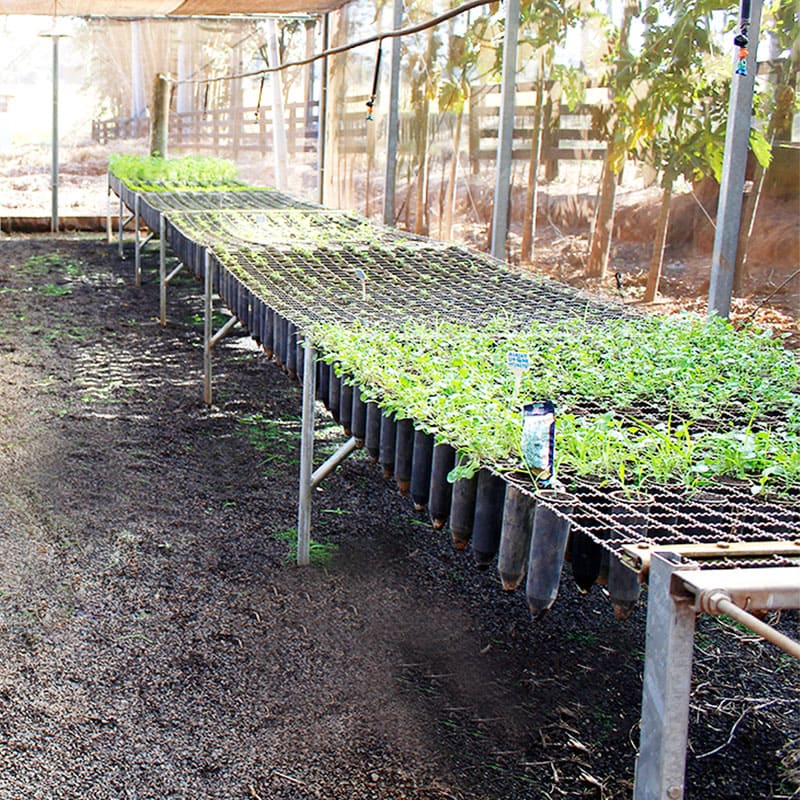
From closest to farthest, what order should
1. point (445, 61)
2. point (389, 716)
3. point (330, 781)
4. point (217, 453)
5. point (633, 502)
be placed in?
point (633, 502) < point (330, 781) < point (389, 716) < point (217, 453) < point (445, 61)

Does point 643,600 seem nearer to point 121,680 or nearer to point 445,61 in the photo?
point 121,680

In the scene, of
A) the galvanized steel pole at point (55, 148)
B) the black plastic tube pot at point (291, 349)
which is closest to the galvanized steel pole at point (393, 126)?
the galvanized steel pole at point (55, 148)

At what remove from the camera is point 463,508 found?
8.50ft

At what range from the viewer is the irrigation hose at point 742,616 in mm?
1547

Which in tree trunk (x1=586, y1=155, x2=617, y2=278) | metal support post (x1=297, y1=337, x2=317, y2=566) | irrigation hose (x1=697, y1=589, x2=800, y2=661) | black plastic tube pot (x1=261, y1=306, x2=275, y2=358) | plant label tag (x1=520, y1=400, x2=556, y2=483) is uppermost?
tree trunk (x1=586, y1=155, x2=617, y2=278)

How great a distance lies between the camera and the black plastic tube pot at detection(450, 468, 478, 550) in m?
2.56

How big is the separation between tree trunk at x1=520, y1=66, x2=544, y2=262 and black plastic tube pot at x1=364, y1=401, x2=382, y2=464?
4485 mm

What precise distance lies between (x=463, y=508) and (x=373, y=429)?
72cm

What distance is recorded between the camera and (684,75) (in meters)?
5.63

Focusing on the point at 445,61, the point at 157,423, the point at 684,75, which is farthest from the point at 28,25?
the point at 684,75

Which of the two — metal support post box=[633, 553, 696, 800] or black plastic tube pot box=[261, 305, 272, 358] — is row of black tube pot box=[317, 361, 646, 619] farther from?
black plastic tube pot box=[261, 305, 272, 358]

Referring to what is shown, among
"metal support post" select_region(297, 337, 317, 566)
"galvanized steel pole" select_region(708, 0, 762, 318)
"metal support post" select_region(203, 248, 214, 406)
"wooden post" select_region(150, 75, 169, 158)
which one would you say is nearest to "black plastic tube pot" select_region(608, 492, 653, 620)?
"metal support post" select_region(297, 337, 317, 566)

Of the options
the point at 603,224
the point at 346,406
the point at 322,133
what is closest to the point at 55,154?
the point at 322,133

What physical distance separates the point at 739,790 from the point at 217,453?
3.40 meters
